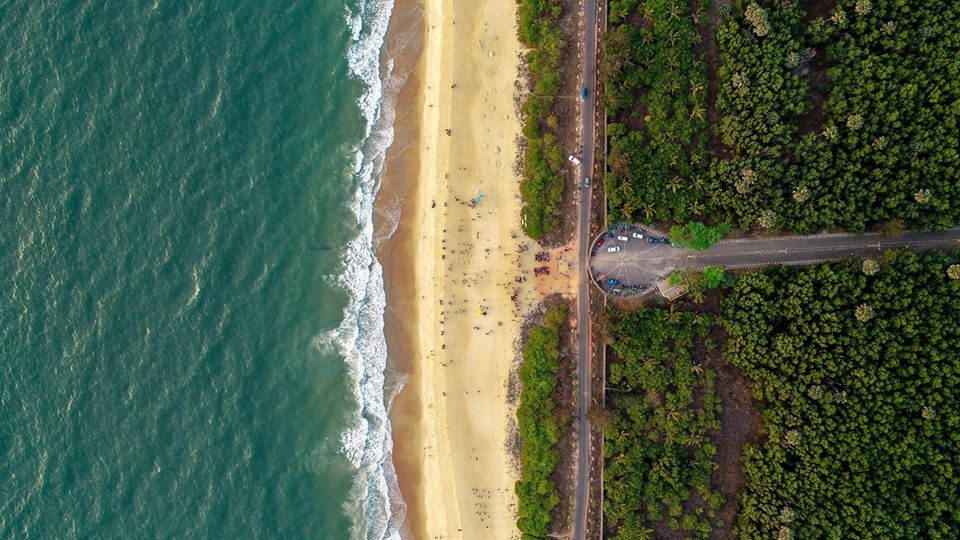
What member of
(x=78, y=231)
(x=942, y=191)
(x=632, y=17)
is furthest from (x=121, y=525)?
(x=942, y=191)

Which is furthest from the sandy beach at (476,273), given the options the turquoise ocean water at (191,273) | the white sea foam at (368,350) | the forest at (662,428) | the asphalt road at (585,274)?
the forest at (662,428)

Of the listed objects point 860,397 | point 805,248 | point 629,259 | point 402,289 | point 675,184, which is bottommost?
point 860,397

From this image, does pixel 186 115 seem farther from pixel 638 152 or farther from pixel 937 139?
pixel 937 139

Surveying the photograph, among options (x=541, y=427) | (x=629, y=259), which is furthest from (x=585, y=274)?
(x=541, y=427)

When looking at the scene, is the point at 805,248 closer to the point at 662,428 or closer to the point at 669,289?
the point at 669,289

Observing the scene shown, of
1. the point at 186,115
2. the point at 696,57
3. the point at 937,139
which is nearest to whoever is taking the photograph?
the point at 937,139

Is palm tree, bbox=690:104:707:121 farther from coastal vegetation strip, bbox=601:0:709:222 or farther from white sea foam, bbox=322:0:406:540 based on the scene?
white sea foam, bbox=322:0:406:540

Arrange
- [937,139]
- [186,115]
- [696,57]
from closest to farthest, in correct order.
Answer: [937,139] → [696,57] → [186,115]
